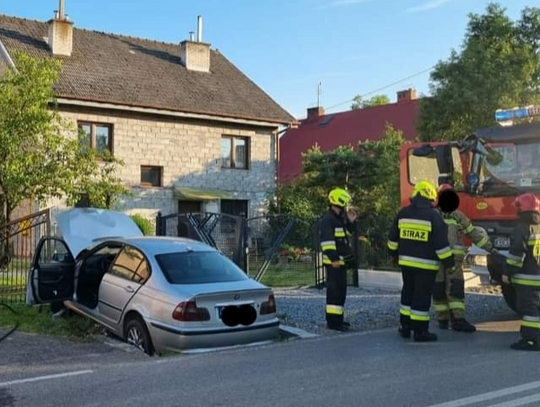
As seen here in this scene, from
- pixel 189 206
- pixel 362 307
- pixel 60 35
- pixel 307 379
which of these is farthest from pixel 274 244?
pixel 60 35

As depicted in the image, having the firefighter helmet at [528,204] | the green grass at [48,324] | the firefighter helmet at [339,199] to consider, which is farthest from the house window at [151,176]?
the firefighter helmet at [528,204]

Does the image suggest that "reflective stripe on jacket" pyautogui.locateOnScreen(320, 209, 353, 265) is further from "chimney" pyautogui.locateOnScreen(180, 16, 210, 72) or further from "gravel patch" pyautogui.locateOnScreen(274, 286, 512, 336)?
"chimney" pyautogui.locateOnScreen(180, 16, 210, 72)

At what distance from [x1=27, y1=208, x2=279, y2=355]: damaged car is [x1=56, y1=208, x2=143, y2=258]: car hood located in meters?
0.06

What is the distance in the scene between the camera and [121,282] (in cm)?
829

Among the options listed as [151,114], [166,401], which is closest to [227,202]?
[151,114]

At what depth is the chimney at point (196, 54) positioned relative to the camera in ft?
89.6

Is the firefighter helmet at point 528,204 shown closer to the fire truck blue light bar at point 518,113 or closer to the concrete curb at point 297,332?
the concrete curb at point 297,332

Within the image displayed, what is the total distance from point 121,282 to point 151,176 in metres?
16.5

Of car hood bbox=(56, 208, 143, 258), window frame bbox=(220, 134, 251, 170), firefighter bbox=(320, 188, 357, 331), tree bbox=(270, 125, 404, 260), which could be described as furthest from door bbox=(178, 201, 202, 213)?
firefighter bbox=(320, 188, 357, 331)

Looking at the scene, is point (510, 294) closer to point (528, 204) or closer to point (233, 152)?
point (528, 204)

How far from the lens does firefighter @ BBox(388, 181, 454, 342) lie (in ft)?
26.2

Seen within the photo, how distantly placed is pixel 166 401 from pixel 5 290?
718 cm

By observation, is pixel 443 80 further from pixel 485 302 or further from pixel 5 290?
pixel 5 290

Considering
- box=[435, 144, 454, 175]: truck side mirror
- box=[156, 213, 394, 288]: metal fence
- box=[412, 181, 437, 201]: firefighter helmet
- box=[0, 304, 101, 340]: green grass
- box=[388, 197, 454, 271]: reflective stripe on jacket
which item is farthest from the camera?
A: box=[156, 213, 394, 288]: metal fence
